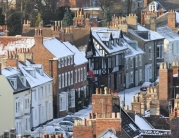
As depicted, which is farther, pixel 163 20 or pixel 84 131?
pixel 163 20

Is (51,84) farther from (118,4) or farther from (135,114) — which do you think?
(118,4)

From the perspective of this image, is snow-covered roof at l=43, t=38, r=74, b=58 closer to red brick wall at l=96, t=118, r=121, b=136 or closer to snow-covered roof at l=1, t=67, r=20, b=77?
snow-covered roof at l=1, t=67, r=20, b=77

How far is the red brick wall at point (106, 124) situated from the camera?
40531 millimetres

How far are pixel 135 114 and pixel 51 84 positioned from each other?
2867 cm

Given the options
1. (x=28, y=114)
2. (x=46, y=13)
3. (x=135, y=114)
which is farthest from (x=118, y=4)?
(x=135, y=114)

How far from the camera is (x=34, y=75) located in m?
75.9

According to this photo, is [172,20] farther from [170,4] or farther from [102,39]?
[102,39]

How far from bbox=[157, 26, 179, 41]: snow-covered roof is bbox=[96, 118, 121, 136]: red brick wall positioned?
7269 cm

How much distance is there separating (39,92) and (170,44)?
1581 inches

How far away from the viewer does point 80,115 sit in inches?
3164

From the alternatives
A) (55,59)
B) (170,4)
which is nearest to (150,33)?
(55,59)

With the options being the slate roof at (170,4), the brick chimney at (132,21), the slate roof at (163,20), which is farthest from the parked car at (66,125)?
the slate roof at (170,4)

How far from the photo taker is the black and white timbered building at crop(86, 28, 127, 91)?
93.4 metres

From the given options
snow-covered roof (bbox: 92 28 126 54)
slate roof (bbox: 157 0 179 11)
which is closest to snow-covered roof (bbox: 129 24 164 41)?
snow-covered roof (bbox: 92 28 126 54)
